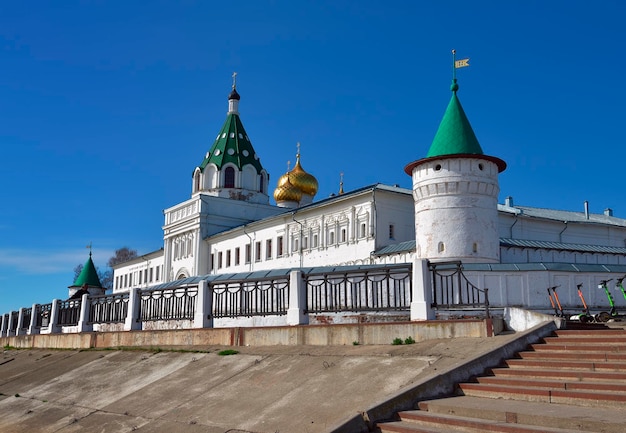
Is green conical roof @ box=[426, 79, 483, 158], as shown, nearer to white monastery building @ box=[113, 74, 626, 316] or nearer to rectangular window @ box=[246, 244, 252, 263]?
white monastery building @ box=[113, 74, 626, 316]

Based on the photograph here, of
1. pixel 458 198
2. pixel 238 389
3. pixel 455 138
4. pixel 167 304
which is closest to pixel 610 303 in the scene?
pixel 238 389

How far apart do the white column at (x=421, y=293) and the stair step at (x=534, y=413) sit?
3664 millimetres

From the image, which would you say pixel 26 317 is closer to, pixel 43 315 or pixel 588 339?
pixel 43 315

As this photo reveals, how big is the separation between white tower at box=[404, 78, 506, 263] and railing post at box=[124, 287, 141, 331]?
1034cm

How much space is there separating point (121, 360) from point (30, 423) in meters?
3.01

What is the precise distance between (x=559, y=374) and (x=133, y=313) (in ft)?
37.2

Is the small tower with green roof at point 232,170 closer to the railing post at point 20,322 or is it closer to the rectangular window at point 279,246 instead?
the rectangular window at point 279,246

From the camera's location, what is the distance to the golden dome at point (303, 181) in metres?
49.7

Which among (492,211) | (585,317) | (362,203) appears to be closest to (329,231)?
(362,203)

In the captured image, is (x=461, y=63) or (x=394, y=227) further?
(x=394, y=227)

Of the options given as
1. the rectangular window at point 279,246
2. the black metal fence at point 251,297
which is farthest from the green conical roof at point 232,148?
the black metal fence at point 251,297

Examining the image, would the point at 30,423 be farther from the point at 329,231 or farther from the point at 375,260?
the point at 329,231

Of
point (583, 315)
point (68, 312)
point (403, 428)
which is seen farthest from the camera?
point (68, 312)

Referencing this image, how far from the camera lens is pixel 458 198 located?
2231cm
